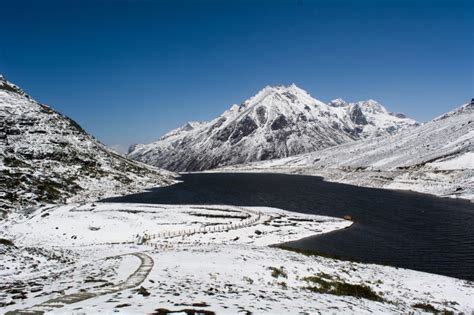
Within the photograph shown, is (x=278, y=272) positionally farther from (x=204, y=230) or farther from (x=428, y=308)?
(x=204, y=230)

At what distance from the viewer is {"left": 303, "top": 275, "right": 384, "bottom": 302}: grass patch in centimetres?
Answer: 2316

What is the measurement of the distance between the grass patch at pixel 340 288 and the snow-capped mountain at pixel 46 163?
260ft

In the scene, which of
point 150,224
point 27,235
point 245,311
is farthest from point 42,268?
point 150,224

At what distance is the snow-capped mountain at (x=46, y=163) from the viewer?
102562 millimetres

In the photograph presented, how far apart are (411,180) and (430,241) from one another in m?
88.5

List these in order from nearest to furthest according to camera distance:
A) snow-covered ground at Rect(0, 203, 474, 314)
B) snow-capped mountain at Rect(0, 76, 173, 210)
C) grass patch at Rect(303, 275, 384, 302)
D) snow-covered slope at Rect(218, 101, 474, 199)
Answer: snow-covered ground at Rect(0, 203, 474, 314) < grass patch at Rect(303, 275, 384, 302) < snow-capped mountain at Rect(0, 76, 173, 210) < snow-covered slope at Rect(218, 101, 474, 199)

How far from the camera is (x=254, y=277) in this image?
83.9 ft

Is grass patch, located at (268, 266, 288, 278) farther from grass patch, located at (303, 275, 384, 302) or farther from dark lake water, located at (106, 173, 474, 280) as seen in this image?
dark lake water, located at (106, 173, 474, 280)

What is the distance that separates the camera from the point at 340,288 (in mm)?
25078

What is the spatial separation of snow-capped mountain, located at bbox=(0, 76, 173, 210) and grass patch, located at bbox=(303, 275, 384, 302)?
7922 centimetres

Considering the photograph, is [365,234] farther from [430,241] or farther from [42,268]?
[42,268]

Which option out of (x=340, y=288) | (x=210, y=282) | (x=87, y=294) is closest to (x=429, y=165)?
(x=340, y=288)

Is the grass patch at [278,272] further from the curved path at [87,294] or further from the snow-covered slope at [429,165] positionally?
the snow-covered slope at [429,165]

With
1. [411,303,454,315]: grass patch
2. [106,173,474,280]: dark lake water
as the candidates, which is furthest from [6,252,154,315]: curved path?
[106,173,474,280]: dark lake water
